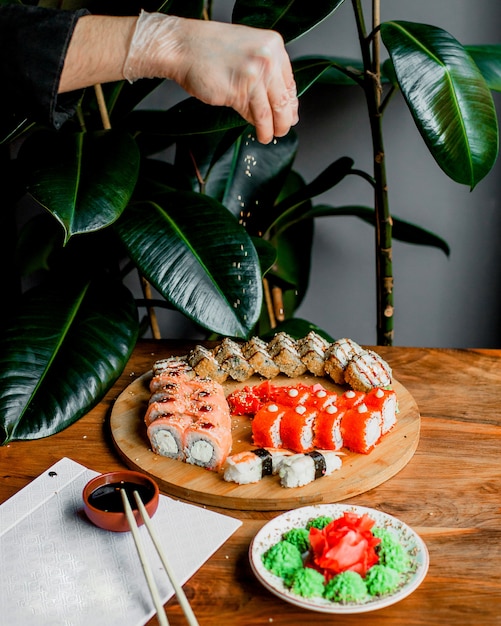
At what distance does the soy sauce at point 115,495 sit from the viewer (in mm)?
1221

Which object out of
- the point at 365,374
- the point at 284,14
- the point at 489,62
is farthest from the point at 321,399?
the point at 489,62

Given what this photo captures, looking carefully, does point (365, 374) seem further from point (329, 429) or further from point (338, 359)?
point (329, 429)

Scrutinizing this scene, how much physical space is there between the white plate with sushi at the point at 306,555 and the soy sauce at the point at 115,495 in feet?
0.72

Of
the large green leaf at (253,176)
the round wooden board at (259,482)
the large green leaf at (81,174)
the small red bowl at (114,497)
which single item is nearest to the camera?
the small red bowl at (114,497)

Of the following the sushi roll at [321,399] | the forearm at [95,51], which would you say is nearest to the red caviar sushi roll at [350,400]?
the sushi roll at [321,399]

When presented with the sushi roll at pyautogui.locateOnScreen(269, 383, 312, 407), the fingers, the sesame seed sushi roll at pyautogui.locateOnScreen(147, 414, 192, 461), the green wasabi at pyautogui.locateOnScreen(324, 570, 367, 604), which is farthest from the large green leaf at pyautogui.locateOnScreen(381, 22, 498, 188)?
the green wasabi at pyautogui.locateOnScreen(324, 570, 367, 604)

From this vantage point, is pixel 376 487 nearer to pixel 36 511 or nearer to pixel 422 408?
pixel 422 408

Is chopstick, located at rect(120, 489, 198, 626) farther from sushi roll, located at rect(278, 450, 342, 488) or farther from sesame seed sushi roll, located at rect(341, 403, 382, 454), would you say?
sesame seed sushi roll, located at rect(341, 403, 382, 454)

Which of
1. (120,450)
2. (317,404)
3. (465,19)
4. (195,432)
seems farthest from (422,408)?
(465,19)

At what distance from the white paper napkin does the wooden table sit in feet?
0.13

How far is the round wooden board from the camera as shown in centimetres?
129

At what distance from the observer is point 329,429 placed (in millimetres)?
1409

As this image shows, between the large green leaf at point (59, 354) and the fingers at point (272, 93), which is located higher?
the fingers at point (272, 93)

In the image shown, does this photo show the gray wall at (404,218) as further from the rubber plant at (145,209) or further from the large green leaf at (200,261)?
the large green leaf at (200,261)
